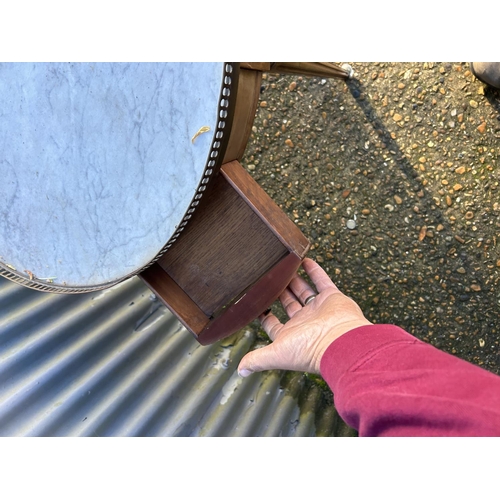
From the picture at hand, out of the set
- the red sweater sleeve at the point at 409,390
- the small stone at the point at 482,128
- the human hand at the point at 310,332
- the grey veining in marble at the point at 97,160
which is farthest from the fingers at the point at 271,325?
the small stone at the point at 482,128

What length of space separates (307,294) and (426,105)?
101cm

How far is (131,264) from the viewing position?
0.92m

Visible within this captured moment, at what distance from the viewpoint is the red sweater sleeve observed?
62 cm

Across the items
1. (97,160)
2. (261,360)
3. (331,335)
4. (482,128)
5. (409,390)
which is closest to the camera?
(409,390)

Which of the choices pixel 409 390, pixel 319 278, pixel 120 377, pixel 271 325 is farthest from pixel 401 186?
pixel 120 377

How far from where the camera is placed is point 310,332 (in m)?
1.10

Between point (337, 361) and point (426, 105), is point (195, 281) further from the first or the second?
point (426, 105)

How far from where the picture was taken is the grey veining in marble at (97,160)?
0.81 m

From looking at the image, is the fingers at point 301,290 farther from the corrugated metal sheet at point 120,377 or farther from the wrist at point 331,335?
the corrugated metal sheet at point 120,377

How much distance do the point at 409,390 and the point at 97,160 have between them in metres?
0.78

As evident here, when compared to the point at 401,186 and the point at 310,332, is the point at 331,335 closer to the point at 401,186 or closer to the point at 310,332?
the point at 310,332

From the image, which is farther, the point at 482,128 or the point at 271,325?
the point at 482,128

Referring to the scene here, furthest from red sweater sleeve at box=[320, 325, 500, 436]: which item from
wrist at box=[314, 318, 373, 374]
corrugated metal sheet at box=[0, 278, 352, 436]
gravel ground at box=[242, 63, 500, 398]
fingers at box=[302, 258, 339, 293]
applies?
gravel ground at box=[242, 63, 500, 398]

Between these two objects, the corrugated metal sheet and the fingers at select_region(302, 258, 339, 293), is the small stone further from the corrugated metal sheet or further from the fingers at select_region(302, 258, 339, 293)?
the corrugated metal sheet
